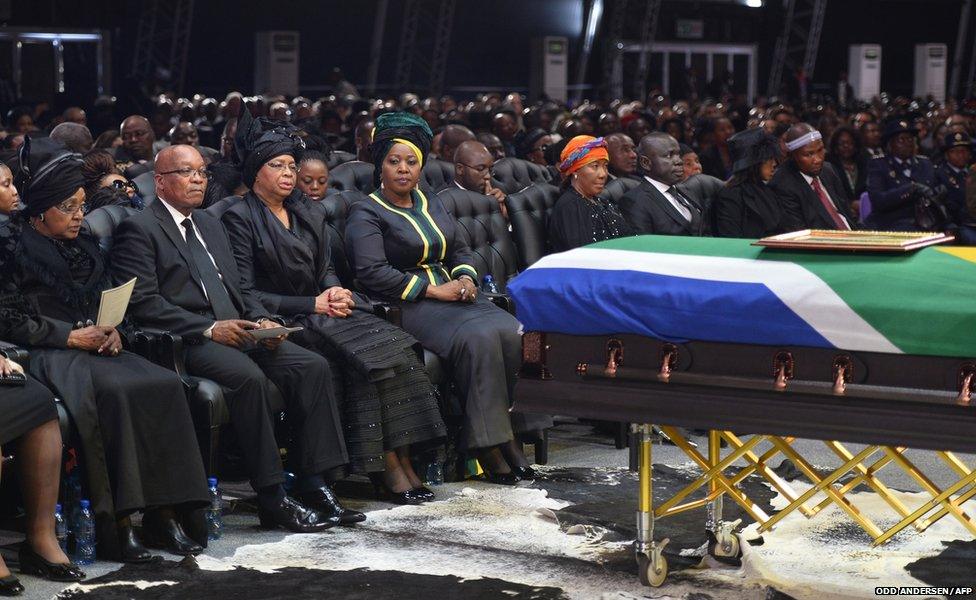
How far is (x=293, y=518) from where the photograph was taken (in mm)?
5512

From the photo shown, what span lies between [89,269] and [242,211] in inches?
32.3

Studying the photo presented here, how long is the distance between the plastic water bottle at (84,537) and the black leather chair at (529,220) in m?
2.90

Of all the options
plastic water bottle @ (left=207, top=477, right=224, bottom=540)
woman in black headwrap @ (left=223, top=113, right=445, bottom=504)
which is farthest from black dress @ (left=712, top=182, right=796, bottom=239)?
plastic water bottle @ (left=207, top=477, right=224, bottom=540)

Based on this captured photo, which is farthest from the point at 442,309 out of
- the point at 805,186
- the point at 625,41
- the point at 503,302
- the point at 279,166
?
the point at 625,41

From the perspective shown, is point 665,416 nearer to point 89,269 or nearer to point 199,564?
point 199,564

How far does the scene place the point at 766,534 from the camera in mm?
5387

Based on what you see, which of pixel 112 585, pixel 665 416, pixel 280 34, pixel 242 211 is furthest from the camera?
pixel 280 34

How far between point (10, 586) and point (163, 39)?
784 inches

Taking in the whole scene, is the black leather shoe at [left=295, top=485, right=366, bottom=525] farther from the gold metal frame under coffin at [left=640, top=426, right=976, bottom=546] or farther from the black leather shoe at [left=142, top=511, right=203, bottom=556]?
the gold metal frame under coffin at [left=640, top=426, right=976, bottom=546]

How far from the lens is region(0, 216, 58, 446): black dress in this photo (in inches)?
187

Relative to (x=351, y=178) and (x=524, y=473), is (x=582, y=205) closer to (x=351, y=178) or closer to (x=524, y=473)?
(x=351, y=178)

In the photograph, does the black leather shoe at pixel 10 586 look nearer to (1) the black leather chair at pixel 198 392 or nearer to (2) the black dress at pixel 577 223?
(1) the black leather chair at pixel 198 392

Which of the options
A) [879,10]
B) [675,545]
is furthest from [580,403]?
[879,10]

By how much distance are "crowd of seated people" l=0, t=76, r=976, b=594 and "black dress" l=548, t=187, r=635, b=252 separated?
12 millimetres
